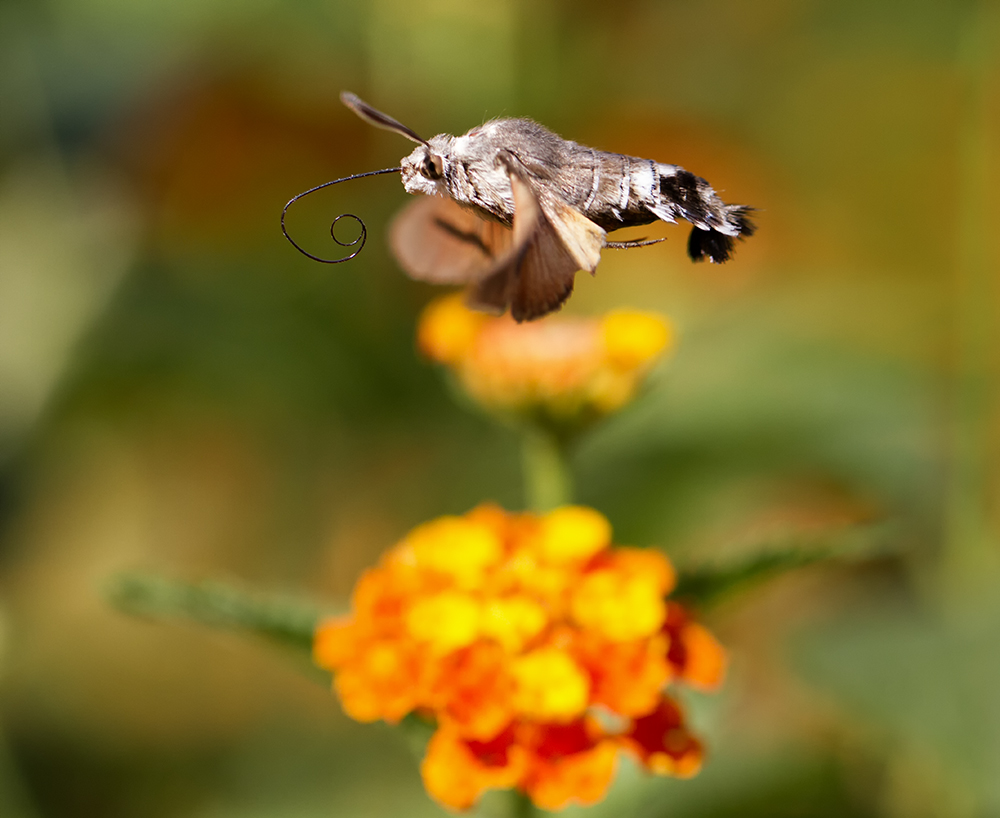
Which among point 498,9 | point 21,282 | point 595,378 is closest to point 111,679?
point 21,282

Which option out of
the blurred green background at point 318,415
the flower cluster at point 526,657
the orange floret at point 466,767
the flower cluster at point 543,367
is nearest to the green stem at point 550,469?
the flower cluster at point 543,367

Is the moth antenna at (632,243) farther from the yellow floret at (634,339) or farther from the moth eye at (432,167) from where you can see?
the yellow floret at (634,339)

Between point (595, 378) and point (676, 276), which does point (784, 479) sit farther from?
point (595, 378)

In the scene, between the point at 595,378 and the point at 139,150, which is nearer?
the point at 595,378

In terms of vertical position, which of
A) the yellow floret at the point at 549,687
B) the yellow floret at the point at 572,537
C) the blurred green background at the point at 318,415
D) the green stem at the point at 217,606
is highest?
the blurred green background at the point at 318,415

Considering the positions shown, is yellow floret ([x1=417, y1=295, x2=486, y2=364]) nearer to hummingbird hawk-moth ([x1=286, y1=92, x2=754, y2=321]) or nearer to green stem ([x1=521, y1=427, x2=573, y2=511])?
green stem ([x1=521, y1=427, x2=573, y2=511])

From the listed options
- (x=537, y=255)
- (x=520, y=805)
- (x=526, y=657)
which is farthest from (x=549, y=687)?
(x=537, y=255)

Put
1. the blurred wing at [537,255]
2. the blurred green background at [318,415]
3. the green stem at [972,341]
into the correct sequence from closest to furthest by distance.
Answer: the blurred wing at [537,255]
the green stem at [972,341]
the blurred green background at [318,415]
